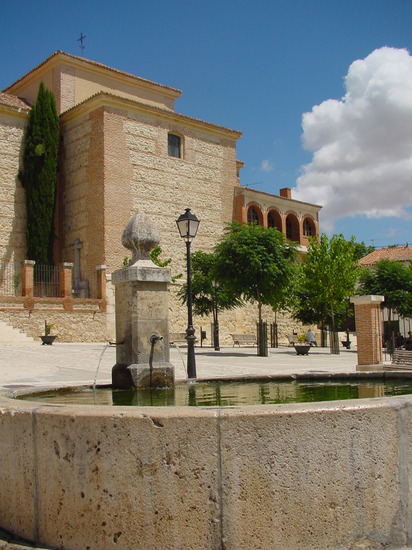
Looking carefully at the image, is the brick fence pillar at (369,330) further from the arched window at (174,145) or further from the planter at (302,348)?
the arched window at (174,145)

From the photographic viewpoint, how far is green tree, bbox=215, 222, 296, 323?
20.3 meters

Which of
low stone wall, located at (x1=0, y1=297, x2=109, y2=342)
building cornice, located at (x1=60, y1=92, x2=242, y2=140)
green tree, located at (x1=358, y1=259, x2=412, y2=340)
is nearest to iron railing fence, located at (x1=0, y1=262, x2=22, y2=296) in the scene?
low stone wall, located at (x1=0, y1=297, x2=109, y2=342)

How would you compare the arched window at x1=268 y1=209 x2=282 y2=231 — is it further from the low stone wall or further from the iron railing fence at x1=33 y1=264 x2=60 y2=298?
the iron railing fence at x1=33 y1=264 x2=60 y2=298

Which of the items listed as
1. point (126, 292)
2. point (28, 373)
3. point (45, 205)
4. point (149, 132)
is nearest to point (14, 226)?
point (45, 205)

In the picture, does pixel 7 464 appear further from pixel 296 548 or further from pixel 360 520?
pixel 360 520

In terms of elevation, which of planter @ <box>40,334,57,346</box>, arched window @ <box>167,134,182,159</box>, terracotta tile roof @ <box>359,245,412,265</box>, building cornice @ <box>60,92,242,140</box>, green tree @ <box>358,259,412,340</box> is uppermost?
building cornice @ <box>60,92,242,140</box>

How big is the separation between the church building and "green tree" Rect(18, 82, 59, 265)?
588mm

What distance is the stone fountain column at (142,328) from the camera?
6.05m

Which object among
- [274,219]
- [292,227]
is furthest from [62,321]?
[292,227]

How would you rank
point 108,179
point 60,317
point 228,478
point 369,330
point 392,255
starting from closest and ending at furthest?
point 228,478
point 369,330
point 60,317
point 108,179
point 392,255

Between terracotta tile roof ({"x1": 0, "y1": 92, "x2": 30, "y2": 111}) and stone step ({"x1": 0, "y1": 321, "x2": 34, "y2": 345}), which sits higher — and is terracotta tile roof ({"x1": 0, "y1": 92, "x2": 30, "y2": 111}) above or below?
above

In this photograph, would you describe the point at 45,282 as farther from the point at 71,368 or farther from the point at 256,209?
the point at 256,209

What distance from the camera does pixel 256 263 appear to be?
20016 millimetres

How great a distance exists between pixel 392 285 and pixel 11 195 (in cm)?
1855
